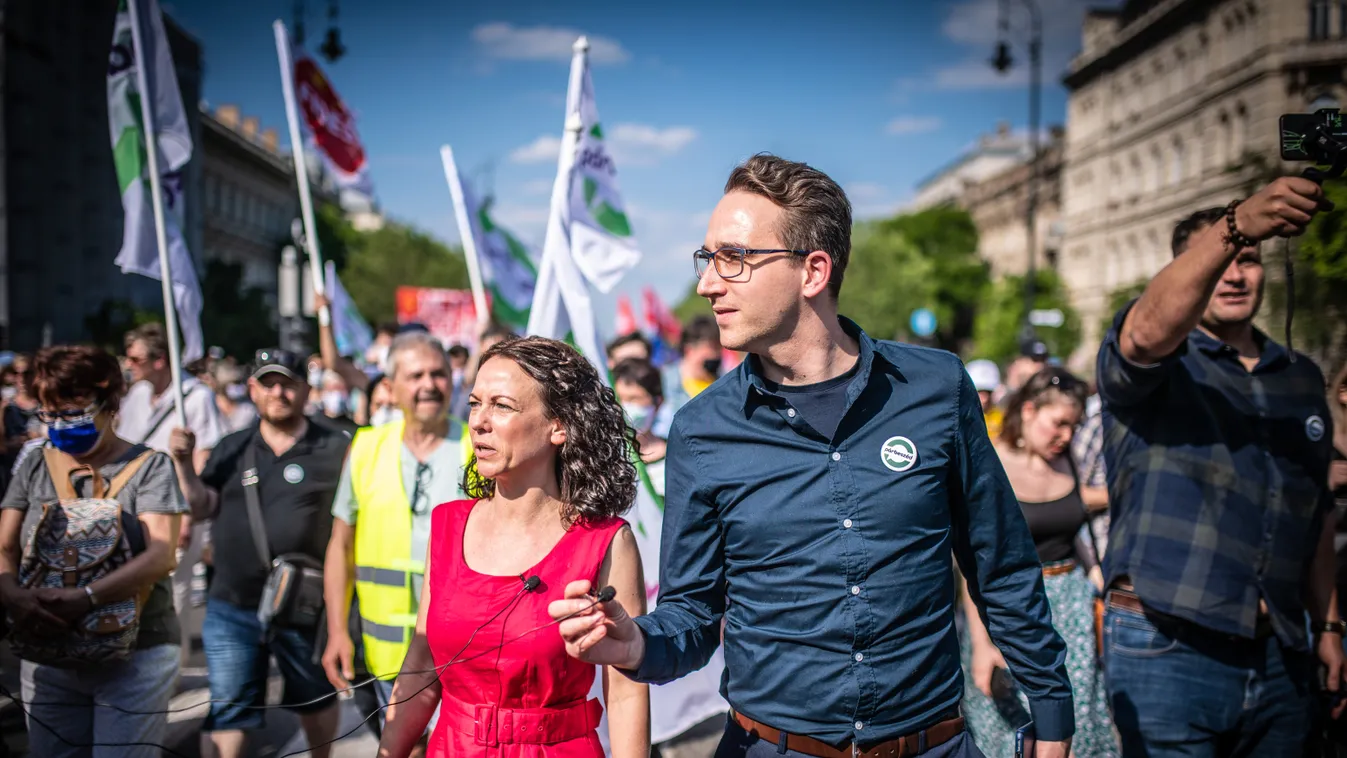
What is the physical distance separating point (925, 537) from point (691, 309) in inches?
5717

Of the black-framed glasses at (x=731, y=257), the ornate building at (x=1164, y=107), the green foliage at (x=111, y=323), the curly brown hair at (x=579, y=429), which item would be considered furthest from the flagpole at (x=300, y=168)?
the ornate building at (x=1164, y=107)

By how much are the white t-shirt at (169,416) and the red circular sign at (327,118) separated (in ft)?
→ 7.68

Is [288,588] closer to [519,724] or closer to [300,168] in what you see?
[519,724]

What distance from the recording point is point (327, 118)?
875cm

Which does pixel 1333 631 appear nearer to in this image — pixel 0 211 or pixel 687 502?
pixel 687 502

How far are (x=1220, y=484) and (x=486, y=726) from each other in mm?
2306

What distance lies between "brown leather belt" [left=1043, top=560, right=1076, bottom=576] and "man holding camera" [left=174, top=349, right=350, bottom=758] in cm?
330

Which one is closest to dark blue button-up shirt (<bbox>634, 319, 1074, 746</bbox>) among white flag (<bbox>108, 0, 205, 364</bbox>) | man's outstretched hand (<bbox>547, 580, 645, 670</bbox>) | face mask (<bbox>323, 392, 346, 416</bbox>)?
man's outstretched hand (<bbox>547, 580, 645, 670</bbox>)

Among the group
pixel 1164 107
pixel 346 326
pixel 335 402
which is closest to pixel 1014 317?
pixel 1164 107

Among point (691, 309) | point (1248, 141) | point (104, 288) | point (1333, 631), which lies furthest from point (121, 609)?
point (691, 309)

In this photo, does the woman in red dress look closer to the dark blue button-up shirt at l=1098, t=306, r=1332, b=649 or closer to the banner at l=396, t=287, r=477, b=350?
the dark blue button-up shirt at l=1098, t=306, r=1332, b=649

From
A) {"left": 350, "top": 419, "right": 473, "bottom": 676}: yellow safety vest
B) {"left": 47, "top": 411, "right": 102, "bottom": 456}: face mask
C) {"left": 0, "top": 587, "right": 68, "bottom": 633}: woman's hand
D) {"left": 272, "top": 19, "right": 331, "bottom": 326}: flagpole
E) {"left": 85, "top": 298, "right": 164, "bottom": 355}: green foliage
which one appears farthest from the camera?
{"left": 85, "top": 298, "right": 164, "bottom": 355}: green foliage

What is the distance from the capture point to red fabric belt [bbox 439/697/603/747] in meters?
2.88

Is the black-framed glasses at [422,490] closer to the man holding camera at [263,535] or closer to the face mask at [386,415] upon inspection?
the man holding camera at [263,535]
